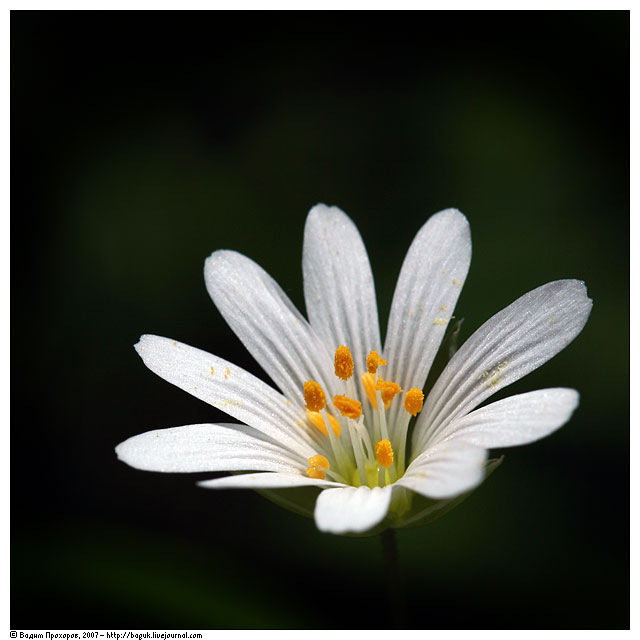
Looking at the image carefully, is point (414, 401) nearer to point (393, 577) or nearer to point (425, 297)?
point (425, 297)

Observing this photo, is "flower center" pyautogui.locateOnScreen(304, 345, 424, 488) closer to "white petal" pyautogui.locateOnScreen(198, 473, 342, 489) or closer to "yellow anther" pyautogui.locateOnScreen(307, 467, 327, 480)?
"yellow anther" pyautogui.locateOnScreen(307, 467, 327, 480)

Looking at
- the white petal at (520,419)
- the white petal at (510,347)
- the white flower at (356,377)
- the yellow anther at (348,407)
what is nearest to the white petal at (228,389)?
the white flower at (356,377)

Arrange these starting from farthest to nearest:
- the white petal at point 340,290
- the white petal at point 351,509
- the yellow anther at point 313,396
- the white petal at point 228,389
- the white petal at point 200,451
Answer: the white petal at point 340,290 → the yellow anther at point 313,396 → the white petal at point 228,389 → the white petal at point 200,451 → the white petal at point 351,509

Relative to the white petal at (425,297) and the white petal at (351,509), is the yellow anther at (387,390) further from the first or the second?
the white petal at (351,509)

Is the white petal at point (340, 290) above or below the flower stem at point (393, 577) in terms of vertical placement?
above

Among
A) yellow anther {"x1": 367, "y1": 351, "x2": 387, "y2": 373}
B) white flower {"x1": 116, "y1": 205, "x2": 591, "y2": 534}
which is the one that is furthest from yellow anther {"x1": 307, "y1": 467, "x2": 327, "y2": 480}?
yellow anther {"x1": 367, "y1": 351, "x2": 387, "y2": 373}

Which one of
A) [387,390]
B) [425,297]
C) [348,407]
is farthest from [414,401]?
[425,297]

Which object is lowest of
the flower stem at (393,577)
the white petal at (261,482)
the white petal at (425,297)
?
the flower stem at (393,577)
